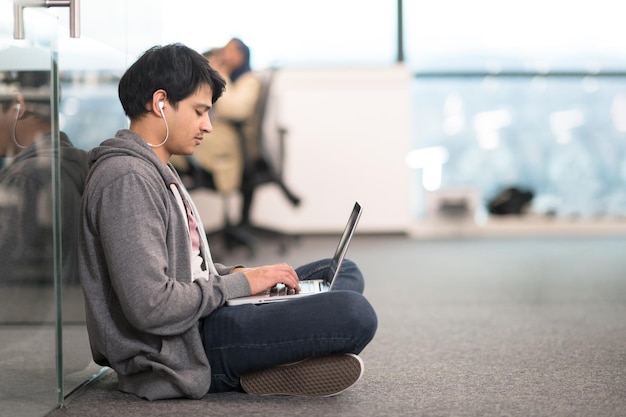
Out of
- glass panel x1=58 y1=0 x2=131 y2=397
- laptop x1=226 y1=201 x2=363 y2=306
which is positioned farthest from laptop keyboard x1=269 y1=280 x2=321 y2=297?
glass panel x1=58 y1=0 x2=131 y2=397

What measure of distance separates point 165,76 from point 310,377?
64 cm

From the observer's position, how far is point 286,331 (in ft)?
5.25

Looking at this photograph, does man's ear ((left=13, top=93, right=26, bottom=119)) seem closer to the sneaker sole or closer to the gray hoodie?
the gray hoodie

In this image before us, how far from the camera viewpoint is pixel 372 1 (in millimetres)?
5898

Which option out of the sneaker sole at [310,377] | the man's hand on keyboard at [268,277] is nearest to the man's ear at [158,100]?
the man's hand on keyboard at [268,277]

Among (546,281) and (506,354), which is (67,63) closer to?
A: (506,354)

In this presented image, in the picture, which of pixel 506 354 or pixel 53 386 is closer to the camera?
pixel 53 386

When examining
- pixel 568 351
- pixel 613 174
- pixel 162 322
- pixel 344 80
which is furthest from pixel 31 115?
pixel 613 174

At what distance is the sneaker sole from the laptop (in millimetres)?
133

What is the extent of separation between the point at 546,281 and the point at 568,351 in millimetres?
1553

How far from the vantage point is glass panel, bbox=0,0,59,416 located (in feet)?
4.72

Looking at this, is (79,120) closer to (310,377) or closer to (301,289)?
(301,289)

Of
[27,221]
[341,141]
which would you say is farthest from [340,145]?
[27,221]

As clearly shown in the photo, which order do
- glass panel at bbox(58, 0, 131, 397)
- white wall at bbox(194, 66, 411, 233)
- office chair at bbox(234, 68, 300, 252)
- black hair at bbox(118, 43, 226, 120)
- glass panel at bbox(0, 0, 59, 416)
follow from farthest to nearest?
white wall at bbox(194, 66, 411, 233), office chair at bbox(234, 68, 300, 252), glass panel at bbox(58, 0, 131, 397), black hair at bbox(118, 43, 226, 120), glass panel at bbox(0, 0, 59, 416)
